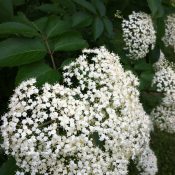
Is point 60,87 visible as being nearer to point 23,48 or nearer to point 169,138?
point 23,48

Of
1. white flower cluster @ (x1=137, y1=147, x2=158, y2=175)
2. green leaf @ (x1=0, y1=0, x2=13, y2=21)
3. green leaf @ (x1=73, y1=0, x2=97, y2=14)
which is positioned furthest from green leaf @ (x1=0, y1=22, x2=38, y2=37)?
white flower cluster @ (x1=137, y1=147, x2=158, y2=175)

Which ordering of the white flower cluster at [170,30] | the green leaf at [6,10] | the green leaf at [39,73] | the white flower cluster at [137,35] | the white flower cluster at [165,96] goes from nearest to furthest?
the green leaf at [39,73] < the green leaf at [6,10] < the white flower cluster at [137,35] < the white flower cluster at [165,96] < the white flower cluster at [170,30]

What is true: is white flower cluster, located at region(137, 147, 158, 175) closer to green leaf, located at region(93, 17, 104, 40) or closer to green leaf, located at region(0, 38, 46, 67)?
green leaf, located at region(93, 17, 104, 40)

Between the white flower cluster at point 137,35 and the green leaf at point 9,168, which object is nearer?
the green leaf at point 9,168

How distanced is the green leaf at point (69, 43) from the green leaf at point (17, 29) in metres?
0.17

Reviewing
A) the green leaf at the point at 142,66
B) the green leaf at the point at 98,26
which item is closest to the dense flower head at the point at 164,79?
the green leaf at the point at 142,66

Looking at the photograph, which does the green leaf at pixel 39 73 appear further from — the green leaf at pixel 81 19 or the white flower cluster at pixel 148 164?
the white flower cluster at pixel 148 164

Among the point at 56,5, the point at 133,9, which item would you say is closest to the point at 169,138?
the point at 133,9

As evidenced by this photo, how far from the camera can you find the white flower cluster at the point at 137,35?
4.02 metres

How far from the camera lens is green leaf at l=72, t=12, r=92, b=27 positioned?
3.31 metres

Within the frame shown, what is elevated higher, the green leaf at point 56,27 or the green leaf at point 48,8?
the green leaf at point 48,8

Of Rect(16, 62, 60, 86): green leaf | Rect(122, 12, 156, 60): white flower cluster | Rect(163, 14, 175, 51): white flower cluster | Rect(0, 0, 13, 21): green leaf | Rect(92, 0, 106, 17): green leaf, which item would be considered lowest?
Rect(16, 62, 60, 86): green leaf

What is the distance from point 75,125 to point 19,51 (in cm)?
60

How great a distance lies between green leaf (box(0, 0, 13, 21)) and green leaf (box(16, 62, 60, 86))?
476 mm
